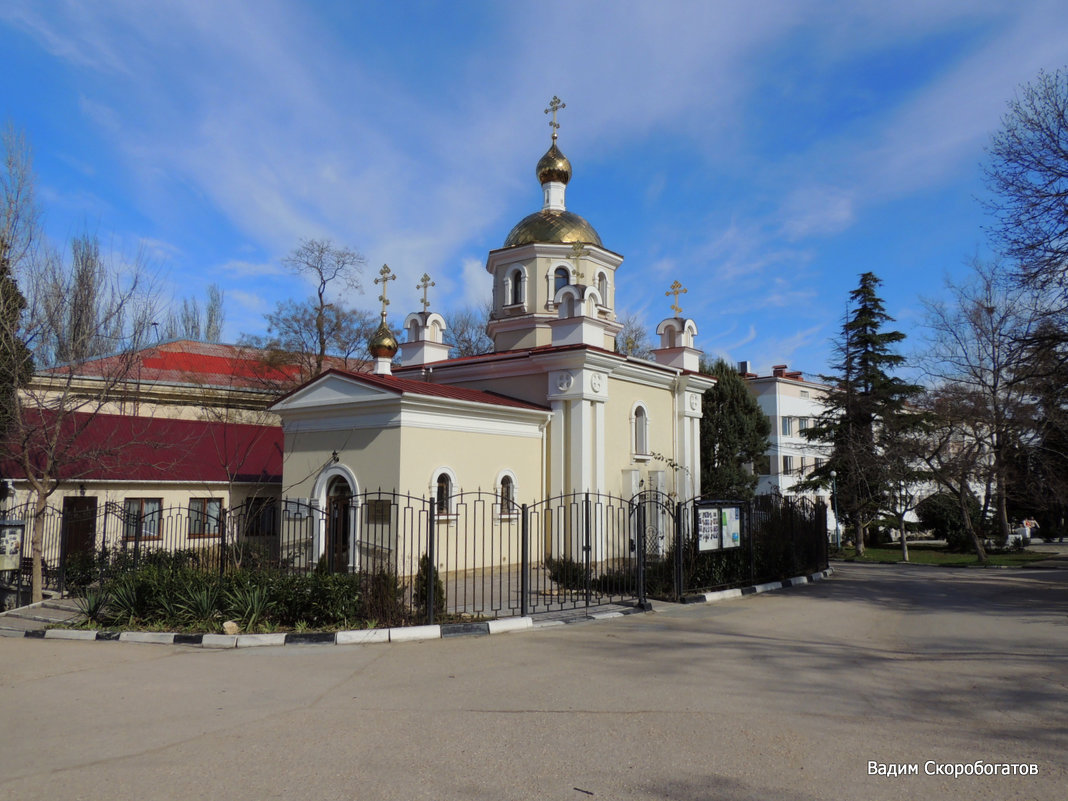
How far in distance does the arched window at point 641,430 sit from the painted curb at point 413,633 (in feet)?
39.2

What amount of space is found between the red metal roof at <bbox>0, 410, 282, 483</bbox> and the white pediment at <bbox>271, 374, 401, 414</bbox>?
2.09 m

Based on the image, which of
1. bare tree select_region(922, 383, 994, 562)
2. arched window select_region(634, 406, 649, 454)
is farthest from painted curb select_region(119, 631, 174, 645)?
bare tree select_region(922, 383, 994, 562)

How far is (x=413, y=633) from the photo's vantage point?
988cm

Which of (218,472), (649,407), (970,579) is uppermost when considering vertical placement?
(649,407)

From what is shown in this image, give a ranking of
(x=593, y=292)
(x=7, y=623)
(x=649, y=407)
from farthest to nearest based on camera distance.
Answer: (x=649, y=407) → (x=593, y=292) → (x=7, y=623)

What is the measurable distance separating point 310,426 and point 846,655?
12.8 meters

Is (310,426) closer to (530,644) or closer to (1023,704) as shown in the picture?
(530,644)

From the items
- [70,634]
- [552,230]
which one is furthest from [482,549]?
[552,230]

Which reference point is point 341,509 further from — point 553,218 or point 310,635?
point 553,218

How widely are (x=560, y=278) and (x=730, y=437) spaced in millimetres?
9533

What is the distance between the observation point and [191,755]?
532 cm

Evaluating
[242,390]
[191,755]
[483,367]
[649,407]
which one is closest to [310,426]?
[483,367]

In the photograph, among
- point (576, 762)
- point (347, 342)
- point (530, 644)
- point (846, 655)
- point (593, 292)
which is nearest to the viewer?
point (576, 762)

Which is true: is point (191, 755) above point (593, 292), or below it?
below
